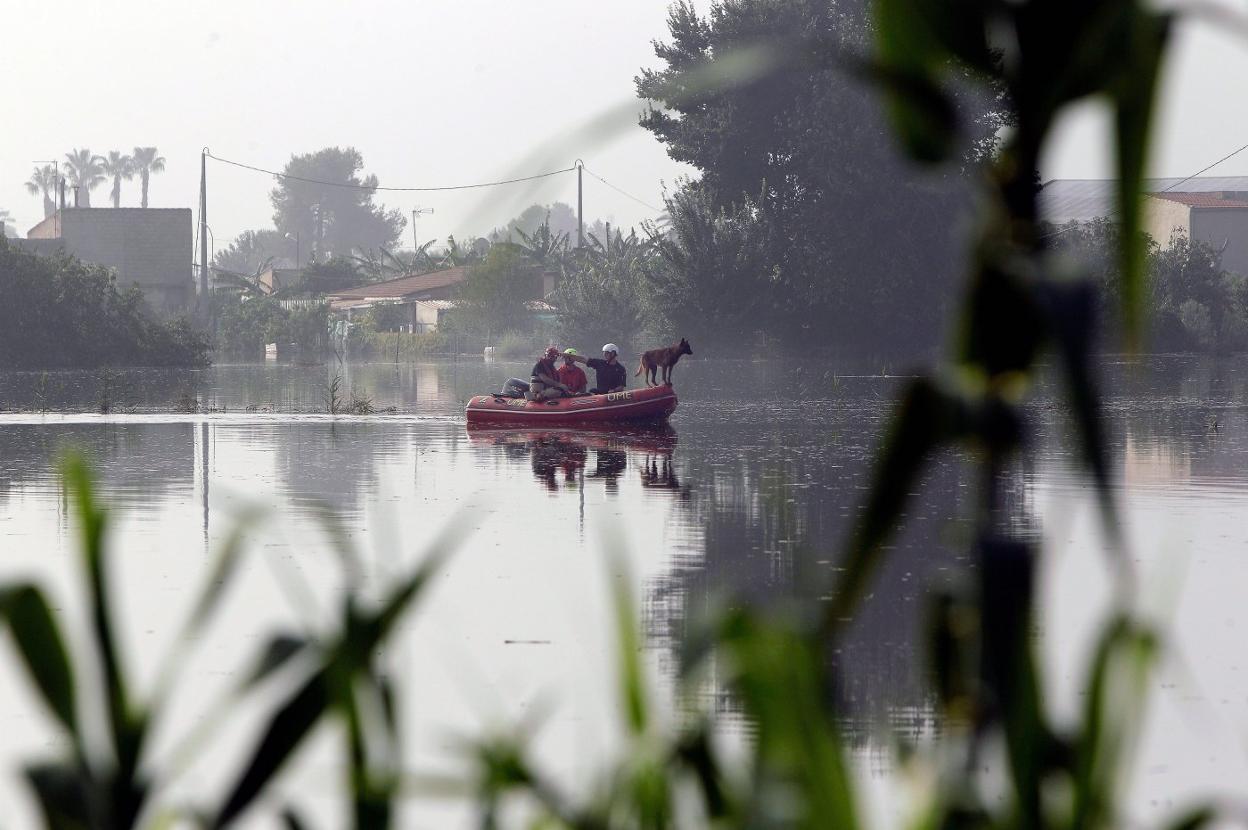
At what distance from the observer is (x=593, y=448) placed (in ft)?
75.2

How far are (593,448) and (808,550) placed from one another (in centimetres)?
2182

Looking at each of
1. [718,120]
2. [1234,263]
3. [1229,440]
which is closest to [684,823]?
[1229,440]

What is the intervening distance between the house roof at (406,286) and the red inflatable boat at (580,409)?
52.8 meters

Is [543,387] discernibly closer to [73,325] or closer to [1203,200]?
[73,325]

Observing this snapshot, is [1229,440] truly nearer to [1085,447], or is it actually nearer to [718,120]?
[1085,447]

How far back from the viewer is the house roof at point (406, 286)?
81.1 meters

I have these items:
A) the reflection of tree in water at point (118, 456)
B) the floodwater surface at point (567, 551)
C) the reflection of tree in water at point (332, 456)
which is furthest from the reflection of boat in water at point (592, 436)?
the reflection of tree in water at point (118, 456)

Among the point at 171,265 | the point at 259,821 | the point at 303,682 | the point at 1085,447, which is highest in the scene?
the point at 171,265

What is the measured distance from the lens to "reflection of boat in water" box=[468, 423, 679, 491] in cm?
1905

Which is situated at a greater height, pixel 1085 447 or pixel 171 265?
pixel 171 265

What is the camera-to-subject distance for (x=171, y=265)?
76000 millimetres

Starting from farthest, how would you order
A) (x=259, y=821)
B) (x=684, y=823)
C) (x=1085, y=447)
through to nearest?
(x=259, y=821) < (x=684, y=823) < (x=1085, y=447)

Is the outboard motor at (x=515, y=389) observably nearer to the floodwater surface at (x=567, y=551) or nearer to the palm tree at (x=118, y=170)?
the floodwater surface at (x=567, y=551)

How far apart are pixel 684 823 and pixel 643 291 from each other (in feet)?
185
